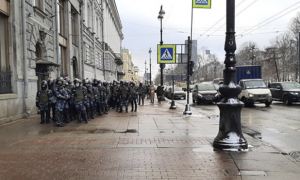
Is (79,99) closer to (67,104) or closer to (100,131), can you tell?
(67,104)

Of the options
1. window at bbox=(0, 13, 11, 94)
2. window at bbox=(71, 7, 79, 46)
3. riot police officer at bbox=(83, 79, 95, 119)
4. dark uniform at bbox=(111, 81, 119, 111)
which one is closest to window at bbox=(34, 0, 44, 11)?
window at bbox=(0, 13, 11, 94)

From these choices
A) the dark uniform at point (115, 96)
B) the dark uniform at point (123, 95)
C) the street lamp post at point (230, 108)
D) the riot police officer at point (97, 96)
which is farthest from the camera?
the dark uniform at point (115, 96)

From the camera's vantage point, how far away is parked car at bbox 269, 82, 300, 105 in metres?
29.8

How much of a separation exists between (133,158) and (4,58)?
10669 millimetres

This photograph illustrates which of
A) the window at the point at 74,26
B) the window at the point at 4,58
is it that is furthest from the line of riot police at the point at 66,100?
the window at the point at 74,26

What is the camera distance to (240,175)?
7.42 meters

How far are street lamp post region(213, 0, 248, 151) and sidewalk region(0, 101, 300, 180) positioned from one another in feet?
1.12

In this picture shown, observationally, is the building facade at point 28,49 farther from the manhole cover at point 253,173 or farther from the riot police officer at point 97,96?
the manhole cover at point 253,173

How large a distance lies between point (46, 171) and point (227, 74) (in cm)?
461

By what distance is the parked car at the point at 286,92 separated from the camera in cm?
2978

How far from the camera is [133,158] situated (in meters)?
8.84

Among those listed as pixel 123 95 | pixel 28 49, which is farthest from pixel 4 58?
pixel 123 95

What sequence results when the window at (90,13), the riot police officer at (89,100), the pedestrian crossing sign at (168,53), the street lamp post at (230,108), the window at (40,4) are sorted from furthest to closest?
1. the window at (90,13)
2. the pedestrian crossing sign at (168,53)
3. the window at (40,4)
4. the riot police officer at (89,100)
5. the street lamp post at (230,108)

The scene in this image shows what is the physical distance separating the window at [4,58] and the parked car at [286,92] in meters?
19.1
